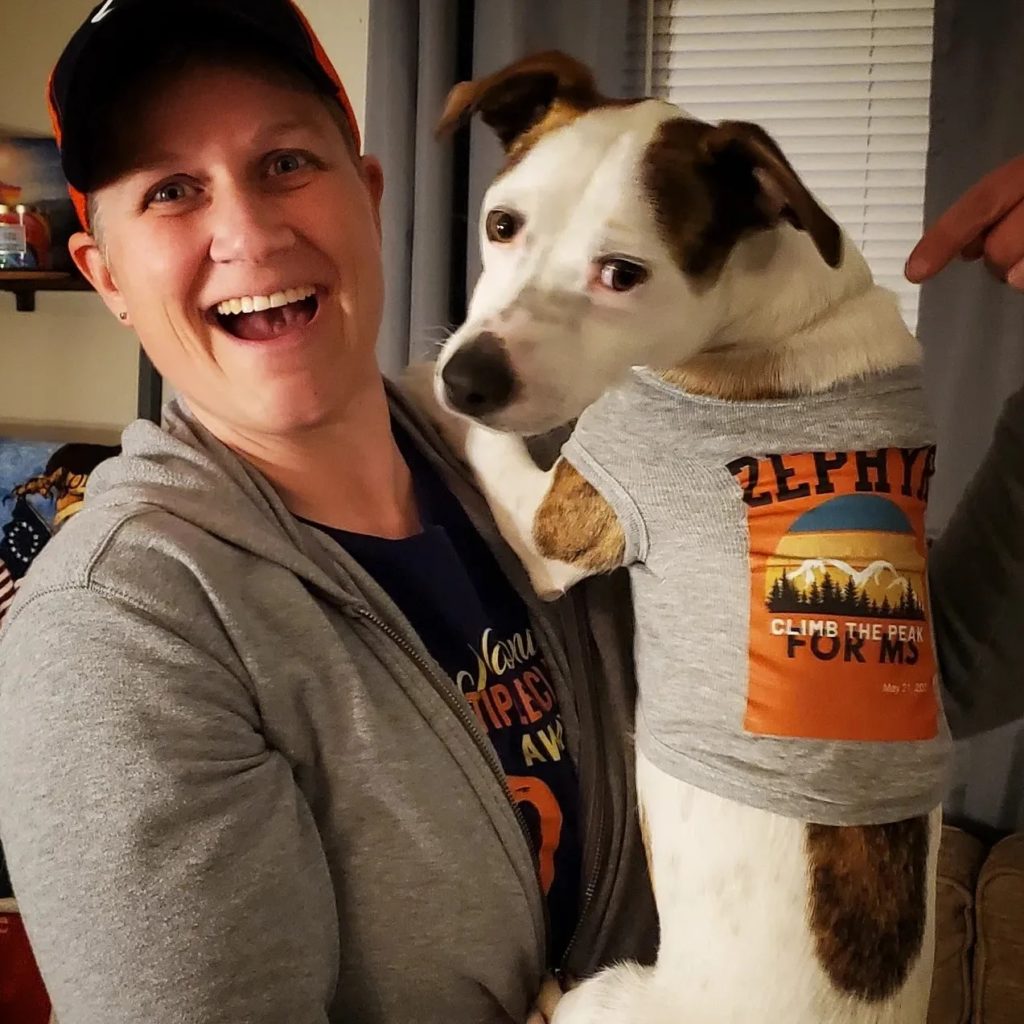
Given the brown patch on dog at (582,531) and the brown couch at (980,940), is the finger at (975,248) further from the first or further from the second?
the brown couch at (980,940)

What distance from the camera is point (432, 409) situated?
1342 mm

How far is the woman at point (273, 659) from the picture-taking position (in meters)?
0.75

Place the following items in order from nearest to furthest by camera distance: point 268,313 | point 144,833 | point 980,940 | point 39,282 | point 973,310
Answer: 1. point 144,833
2. point 268,313
3. point 980,940
4. point 973,310
5. point 39,282

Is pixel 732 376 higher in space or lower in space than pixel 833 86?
lower

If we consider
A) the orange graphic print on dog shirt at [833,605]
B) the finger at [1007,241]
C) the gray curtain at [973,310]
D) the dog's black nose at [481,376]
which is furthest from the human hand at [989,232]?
the gray curtain at [973,310]

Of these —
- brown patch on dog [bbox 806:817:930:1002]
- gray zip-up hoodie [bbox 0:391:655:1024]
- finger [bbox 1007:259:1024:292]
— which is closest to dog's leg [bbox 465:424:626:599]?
Result: gray zip-up hoodie [bbox 0:391:655:1024]

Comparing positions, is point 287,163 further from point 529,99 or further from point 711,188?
point 711,188

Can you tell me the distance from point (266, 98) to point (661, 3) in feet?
7.23

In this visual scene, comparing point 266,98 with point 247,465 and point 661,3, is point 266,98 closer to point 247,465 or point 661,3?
point 247,465

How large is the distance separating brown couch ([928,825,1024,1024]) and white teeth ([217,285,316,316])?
197 cm

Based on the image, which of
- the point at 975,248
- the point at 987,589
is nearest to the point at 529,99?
the point at 975,248

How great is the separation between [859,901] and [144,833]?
72 cm

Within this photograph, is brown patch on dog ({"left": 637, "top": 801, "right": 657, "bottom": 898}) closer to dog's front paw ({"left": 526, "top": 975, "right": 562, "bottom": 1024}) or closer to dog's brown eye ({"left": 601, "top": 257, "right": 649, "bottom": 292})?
dog's front paw ({"left": 526, "top": 975, "right": 562, "bottom": 1024})

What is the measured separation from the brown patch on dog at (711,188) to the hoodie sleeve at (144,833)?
0.68 metres
